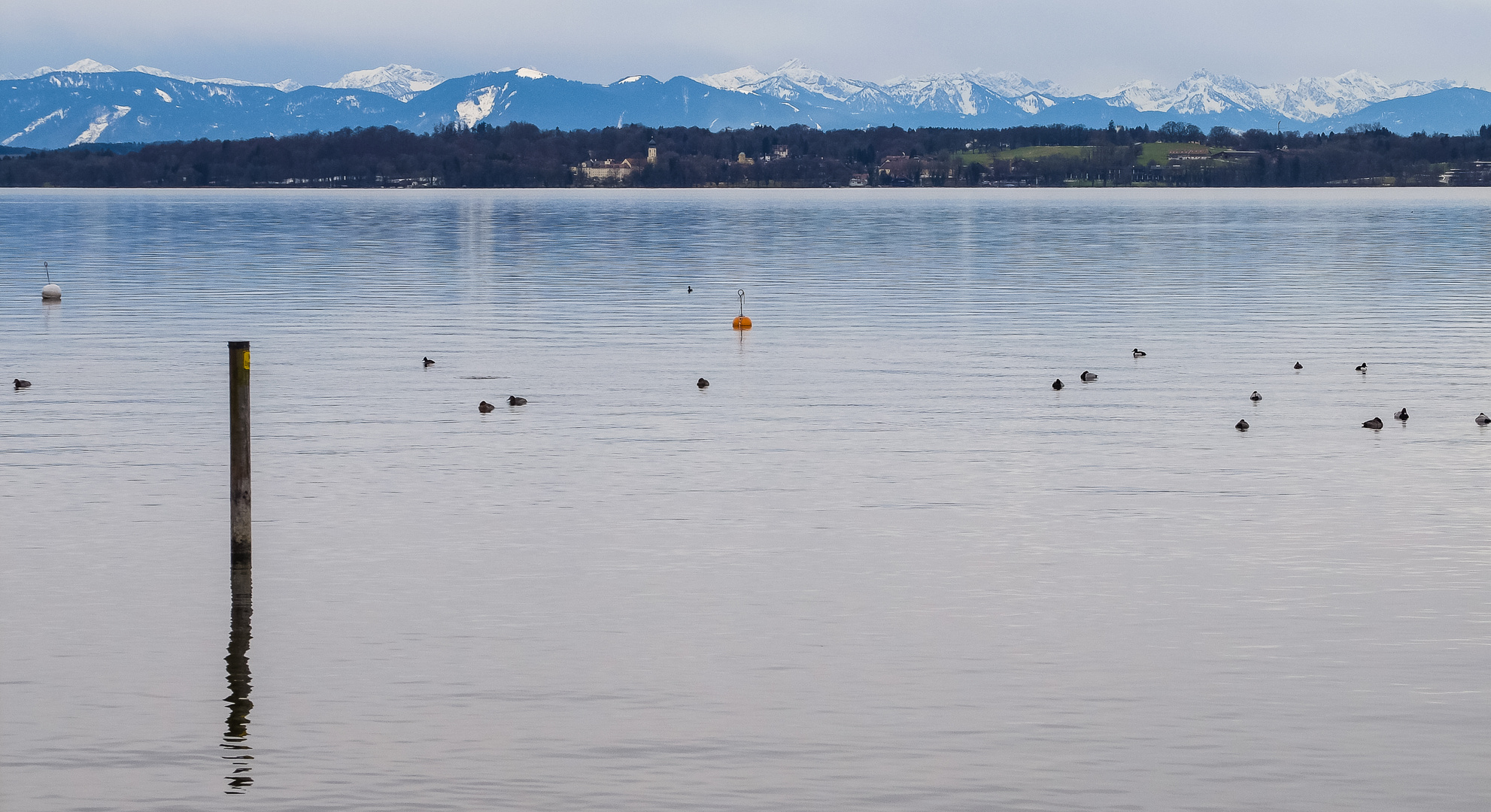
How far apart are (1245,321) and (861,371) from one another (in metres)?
26.3

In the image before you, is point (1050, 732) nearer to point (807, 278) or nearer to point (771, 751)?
point (771, 751)

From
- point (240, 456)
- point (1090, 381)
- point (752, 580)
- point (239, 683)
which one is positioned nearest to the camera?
point (239, 683)

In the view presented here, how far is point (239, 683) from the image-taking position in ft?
70.5

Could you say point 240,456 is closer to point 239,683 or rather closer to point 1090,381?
point 239,683

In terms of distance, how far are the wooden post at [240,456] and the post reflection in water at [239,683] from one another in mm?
299

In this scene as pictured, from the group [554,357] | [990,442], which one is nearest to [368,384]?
[554,357]

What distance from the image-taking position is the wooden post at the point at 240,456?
83.9 ft

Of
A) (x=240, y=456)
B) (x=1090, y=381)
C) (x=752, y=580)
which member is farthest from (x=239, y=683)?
(x=1090, y=381)

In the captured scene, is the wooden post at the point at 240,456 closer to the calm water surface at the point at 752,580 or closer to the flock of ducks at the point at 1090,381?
the calm water surface at the point at 752,580

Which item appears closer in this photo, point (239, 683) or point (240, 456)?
point (239, 683)

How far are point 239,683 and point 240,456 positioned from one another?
5158 millimetres

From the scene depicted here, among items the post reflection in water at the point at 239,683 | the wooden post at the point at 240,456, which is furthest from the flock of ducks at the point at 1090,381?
the post reflection in water at the point at 239,683

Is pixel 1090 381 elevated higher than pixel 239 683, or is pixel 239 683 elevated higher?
pixel 1090 381

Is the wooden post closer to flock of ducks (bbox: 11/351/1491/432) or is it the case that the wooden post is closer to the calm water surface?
the calm water surface
